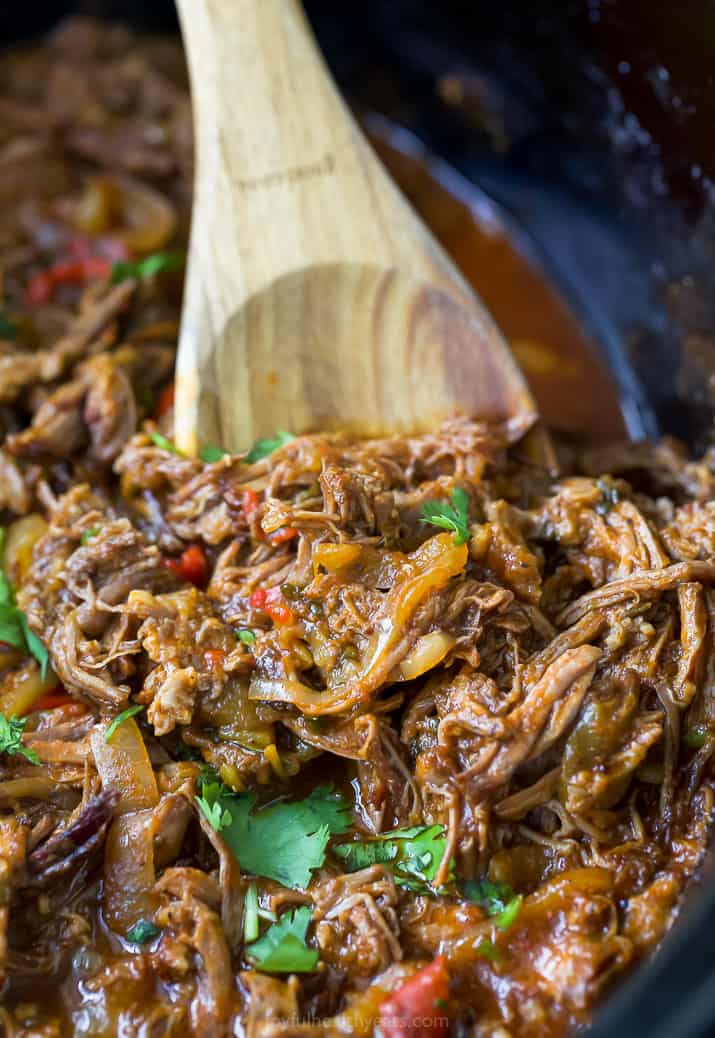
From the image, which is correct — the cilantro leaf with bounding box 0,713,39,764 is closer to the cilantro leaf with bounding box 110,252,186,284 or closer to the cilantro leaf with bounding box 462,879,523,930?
the cilantro leaf with bounding box 462,879,523,930

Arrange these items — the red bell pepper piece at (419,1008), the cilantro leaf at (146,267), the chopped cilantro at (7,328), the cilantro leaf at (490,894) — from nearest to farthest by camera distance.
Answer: the red bell pepper piece at (419,1008) < the cilantro leaf at (490,894) < the chopped cilantro at (7,328) < the cilantro leaf at (146,267)

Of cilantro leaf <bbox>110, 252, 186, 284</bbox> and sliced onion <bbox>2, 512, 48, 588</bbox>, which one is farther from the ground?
cilantro leaf <bbox>110, 252, 186, 284</bbox>

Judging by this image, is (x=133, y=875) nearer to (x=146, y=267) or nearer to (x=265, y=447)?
(x=265, y=447)

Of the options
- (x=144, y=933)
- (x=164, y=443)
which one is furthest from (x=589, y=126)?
(x=144, y=933)

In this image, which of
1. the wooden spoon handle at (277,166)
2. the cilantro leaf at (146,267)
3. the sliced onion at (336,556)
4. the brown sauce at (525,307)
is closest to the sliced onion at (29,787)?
the sliced onion at (336,556)

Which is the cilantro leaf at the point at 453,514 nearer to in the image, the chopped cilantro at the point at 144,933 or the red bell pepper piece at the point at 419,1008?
the red bell pepper piece at the point at 419,1008

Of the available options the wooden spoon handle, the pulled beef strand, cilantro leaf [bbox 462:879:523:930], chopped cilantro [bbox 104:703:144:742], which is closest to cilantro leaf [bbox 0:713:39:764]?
the pulled beef strand
